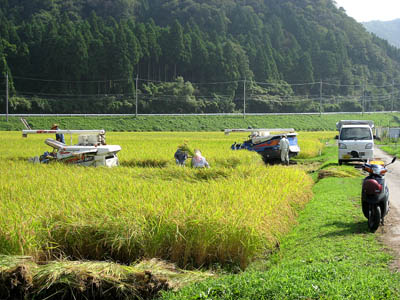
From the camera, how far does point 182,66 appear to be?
85.2 meters

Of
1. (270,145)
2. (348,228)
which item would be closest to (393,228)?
(348,228)

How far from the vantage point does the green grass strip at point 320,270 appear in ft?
15.0

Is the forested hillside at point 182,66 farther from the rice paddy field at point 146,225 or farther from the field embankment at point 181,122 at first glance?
the rice paddy field at point 146,225

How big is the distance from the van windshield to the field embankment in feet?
134

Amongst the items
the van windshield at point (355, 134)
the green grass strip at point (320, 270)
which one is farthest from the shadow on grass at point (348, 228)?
the van windshield at point (355, 134)

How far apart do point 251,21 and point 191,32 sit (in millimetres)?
32924

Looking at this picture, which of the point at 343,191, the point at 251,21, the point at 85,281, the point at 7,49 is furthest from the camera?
the point at 251,21

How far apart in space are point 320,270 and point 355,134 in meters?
13.7

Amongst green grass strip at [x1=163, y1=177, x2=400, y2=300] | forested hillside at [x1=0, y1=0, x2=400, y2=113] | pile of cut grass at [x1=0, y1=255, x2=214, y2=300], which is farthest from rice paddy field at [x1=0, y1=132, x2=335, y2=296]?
forested hillside at [x1=0, y1=0, x2=400, y2=113]

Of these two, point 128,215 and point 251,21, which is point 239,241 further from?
point 251,21

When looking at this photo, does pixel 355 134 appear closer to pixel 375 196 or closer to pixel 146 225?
pixel 375 196

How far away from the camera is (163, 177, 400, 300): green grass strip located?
15.0 ft

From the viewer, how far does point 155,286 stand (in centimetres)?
526

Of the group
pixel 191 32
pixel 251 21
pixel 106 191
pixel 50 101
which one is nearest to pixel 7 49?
pixel 50 101
